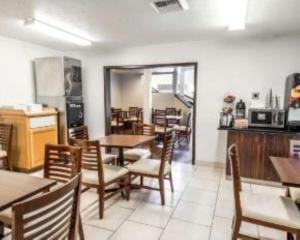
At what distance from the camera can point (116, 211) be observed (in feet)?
8.68

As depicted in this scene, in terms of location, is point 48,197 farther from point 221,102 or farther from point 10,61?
point 10,61

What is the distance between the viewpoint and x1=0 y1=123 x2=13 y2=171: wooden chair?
3.55m

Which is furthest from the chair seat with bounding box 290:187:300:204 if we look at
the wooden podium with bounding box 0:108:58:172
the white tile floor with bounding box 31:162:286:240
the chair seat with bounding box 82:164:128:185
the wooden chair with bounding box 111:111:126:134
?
the wooden chair with bounding box 111:111:126:134

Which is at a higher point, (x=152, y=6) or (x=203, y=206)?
(x=152, y=6)

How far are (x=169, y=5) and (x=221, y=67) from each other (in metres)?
1.97

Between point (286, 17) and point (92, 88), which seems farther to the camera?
point (92, 88)

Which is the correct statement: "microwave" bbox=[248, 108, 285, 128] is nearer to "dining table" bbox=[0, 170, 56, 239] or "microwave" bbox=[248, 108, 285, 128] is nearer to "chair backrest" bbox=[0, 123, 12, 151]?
"dining table" bbox=[0, 170, 56, 239]

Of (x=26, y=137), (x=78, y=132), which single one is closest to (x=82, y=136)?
(x=78, y=132)

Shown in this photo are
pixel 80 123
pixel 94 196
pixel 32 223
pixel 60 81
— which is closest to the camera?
pixel 32 223

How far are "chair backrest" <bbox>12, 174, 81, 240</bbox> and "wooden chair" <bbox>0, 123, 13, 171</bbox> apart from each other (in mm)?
2933

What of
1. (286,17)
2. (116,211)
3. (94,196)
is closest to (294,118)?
(286,17)

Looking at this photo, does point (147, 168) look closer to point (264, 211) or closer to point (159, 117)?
point (264, 211)

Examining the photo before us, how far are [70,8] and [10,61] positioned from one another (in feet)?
7.29

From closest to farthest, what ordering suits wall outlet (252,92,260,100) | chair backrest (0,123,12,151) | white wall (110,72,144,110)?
1. chair backrest (0,123,12,151)
2. wall outlet (252,92,260,100)
3. white wall (110,72,144,110)
